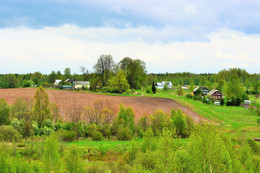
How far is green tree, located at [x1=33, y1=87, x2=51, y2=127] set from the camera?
41344 mm

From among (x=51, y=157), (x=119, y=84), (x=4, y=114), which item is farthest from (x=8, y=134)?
(x=119, y=84)

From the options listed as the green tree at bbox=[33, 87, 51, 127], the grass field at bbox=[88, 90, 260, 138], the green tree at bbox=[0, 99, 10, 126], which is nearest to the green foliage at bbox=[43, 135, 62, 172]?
the green tree at bbox=[33, 87, 51, 127]

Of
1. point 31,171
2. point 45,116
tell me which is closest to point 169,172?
point 31,171

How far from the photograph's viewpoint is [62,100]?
64.4 meters

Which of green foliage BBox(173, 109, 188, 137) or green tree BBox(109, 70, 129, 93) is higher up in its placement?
green tree BBox(109, 70, 129, 93)

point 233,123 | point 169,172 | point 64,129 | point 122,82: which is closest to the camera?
point 169,172

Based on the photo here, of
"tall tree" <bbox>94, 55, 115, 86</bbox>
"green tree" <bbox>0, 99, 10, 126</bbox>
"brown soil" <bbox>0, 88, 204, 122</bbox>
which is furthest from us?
"tall tree" <bbox>94, 55, 115, 86</bbox>

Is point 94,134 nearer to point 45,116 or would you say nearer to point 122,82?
point 45,116

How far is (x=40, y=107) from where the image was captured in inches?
1642

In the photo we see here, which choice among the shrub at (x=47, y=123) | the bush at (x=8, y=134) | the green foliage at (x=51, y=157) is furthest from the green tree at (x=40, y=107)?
the green foliage at (x=51, y=157)

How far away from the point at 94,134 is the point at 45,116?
36.1 feet

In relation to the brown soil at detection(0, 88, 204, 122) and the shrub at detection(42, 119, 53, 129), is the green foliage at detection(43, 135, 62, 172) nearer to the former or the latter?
the shrub at detection(42, 119, 53, 129)

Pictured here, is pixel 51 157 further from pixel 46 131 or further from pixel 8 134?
pixel 46 131

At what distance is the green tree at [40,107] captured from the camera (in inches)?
1628
